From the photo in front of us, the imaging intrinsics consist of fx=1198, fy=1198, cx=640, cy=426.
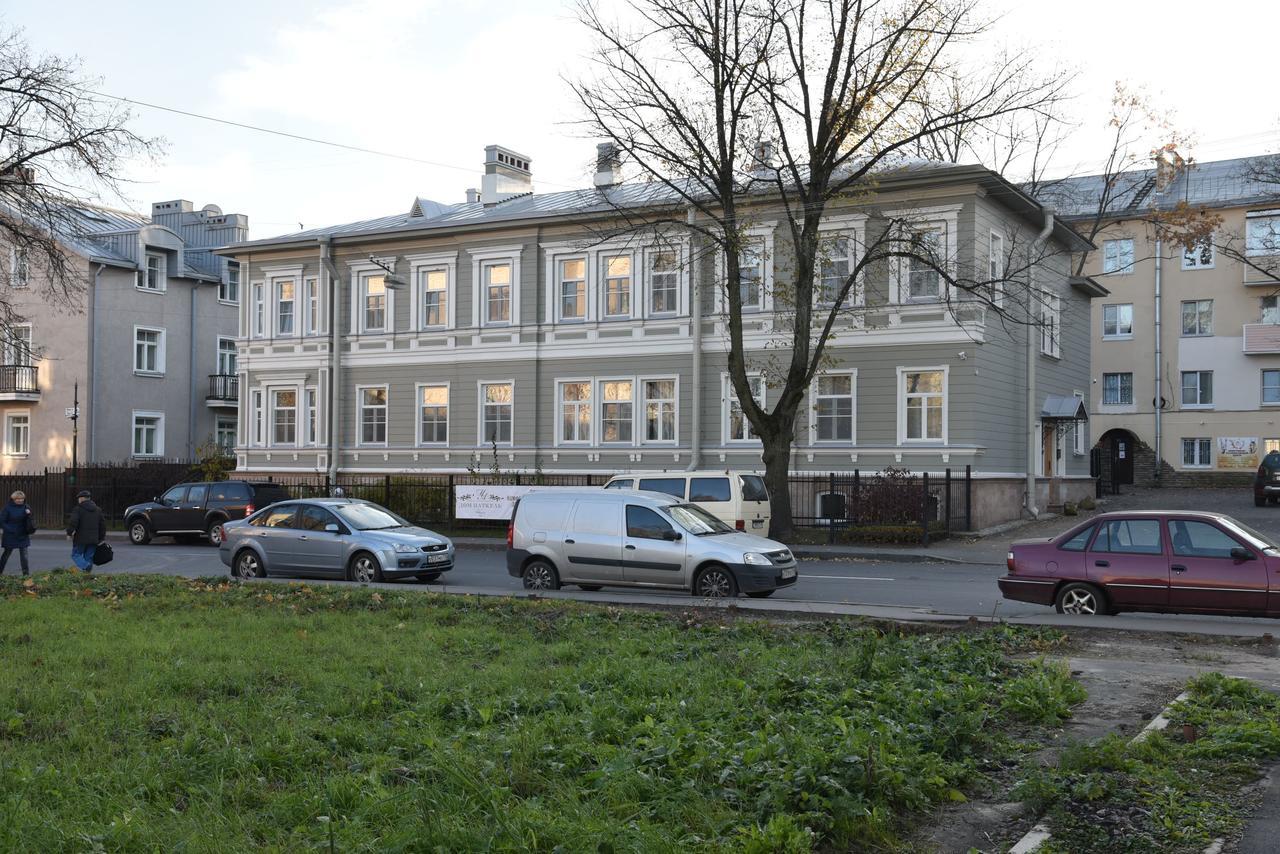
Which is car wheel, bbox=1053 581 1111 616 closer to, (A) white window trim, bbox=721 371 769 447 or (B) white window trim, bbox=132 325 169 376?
(A) white window trim, bbox=721 371 769 447

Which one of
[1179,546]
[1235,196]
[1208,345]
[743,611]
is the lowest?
[743,611]

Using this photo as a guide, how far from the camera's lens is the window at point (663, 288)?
1426 inches

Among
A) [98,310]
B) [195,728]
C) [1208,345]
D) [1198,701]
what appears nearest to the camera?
[195,728]

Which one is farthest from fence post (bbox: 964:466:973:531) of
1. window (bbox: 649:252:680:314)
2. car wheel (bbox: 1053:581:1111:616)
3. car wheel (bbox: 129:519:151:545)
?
car wheel (bbox: 129:519:151:545)

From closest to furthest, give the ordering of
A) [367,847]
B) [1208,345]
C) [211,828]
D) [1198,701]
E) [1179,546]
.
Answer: [367,847] < [211,828] < [1198,701] < [1179,546] < [1208,345]

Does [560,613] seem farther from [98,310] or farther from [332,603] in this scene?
[98,310]

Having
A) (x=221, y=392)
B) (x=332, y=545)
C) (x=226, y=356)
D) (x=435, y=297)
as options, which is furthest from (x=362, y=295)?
(x=332, y=545)

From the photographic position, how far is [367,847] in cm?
536

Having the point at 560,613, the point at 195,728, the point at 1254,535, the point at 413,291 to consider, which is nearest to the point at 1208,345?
the point at 413,291

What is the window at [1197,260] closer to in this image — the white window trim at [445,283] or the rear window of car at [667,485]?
the white window trim at [445,283]

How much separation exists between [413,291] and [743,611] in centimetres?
2745

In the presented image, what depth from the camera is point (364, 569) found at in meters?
20.7

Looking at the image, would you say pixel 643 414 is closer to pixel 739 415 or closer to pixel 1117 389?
pixel 739 415

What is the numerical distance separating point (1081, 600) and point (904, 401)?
18349mm
